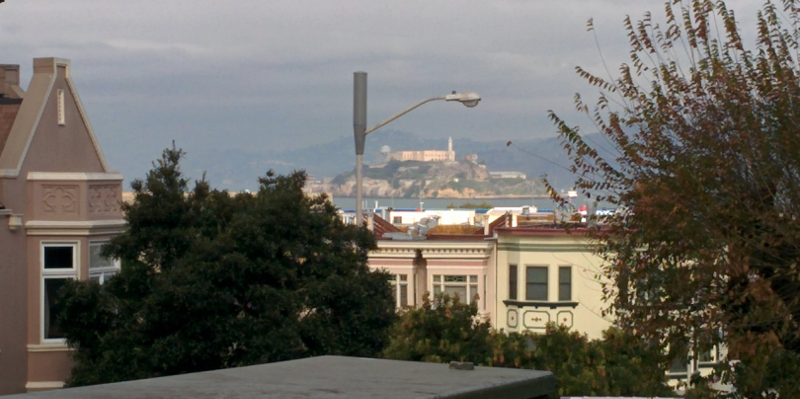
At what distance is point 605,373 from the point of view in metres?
27.0

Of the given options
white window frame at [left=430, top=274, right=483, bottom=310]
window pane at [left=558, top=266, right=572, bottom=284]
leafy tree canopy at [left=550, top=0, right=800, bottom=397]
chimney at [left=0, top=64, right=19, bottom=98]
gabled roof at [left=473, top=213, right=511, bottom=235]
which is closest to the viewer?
leafy tree canopy at [left=550, top=0, right=800, bottom=397]

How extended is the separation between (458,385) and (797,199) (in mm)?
6942

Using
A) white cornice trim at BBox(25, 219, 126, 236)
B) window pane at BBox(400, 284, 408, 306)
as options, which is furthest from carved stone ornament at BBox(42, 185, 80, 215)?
window pane at BBox(400, 284, 408, 306)

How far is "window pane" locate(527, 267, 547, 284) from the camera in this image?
49.2m

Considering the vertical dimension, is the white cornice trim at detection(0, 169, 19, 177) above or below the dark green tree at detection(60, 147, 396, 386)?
above

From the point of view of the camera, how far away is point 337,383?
538 cm

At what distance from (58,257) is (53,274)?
47 centimetres

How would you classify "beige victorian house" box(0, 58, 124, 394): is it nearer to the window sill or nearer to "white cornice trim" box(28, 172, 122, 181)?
"white cornice trim" box(28, 172, 122, 181)

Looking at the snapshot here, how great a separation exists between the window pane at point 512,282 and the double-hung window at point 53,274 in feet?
90.5

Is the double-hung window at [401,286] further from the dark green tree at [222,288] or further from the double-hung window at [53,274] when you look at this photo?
the dark green tree at [222,288]

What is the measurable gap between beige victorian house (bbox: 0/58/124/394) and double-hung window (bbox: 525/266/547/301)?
26111 millimetres

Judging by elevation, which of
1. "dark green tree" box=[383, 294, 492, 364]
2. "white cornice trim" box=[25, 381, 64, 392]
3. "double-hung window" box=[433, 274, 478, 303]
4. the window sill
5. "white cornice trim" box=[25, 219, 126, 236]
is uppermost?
"white cornice trim" box=[25, 219, 126, 236]

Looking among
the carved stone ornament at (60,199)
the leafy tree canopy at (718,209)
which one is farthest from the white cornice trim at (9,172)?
the leafy tree canopy at (718,209)

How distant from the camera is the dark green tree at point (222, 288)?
18891 mm
